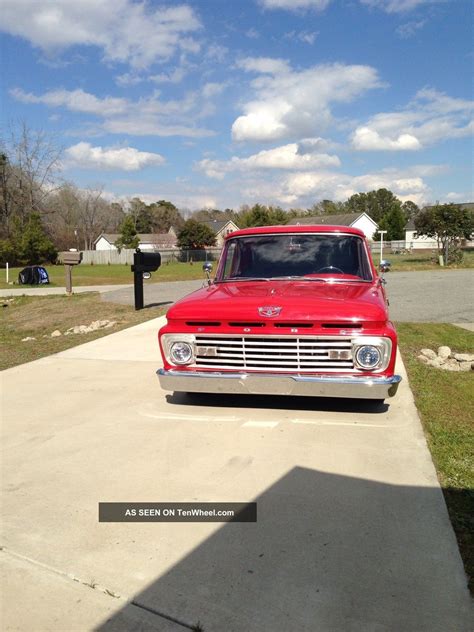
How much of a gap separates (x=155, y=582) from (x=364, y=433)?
2.27 m

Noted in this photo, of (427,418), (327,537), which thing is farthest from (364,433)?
(327,537)

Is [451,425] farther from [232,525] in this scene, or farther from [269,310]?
[232,525]

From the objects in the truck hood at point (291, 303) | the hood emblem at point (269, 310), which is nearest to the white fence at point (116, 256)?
the truck hood at point (291, 303)

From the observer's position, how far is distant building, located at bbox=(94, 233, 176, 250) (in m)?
68.3

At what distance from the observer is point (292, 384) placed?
412cm

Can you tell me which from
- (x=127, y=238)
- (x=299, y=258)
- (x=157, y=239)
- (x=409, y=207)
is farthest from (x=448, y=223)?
(x=409, y=207)

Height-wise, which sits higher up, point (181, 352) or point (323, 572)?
point (181, 352)

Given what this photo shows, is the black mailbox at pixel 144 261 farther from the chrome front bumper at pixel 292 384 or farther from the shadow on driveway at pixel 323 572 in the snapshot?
the shadow on driveway at pixel 323 572

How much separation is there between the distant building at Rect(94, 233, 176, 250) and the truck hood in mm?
59038

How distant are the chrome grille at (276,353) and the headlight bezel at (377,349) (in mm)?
49

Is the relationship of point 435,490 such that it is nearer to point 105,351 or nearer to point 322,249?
point 322,249

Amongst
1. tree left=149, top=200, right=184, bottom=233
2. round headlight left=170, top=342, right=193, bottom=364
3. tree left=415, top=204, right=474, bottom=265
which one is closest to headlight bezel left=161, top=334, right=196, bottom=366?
round headlight left=170, top=342, right=193, bottom=364

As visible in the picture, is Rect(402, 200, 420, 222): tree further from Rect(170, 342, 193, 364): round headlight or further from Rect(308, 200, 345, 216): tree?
Rect(170, 342, 193, 364): round headlight

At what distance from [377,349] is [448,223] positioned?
27.1 metres
